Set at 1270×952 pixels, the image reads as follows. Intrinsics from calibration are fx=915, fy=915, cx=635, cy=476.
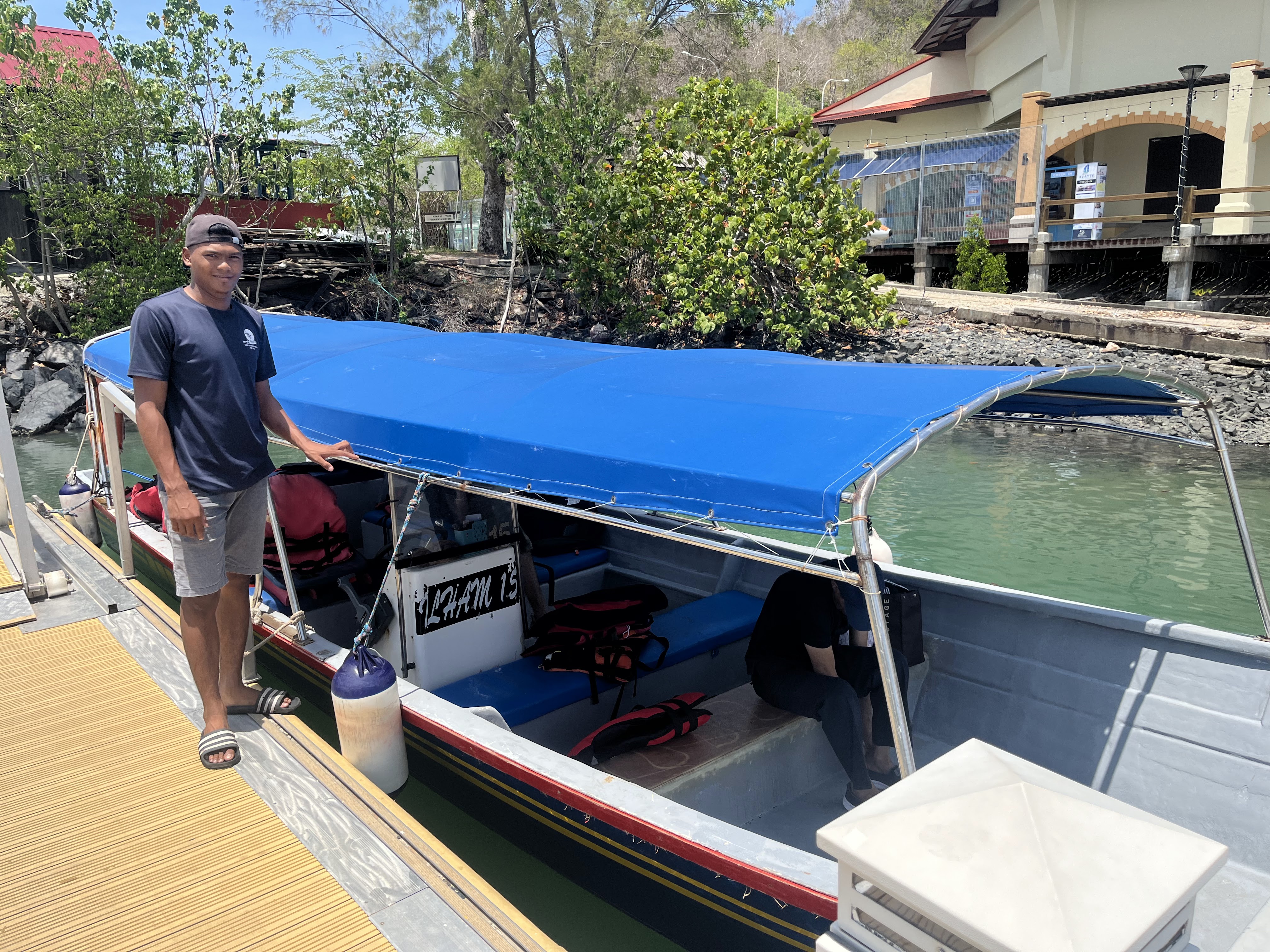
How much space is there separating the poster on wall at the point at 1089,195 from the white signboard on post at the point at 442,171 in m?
14.8

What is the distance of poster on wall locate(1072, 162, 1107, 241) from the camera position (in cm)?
2005

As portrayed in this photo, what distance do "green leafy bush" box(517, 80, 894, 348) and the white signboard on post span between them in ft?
15.0

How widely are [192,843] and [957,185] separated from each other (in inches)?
847

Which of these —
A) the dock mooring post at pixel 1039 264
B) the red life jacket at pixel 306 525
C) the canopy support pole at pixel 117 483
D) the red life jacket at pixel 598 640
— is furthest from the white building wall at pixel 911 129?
the red life jacket at pixel 598 640

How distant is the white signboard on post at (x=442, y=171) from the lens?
75.2 feet

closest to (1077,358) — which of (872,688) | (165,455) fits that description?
(872,688)

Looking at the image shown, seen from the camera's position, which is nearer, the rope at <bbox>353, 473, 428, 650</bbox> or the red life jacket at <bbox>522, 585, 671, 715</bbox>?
the rope at <bbox>353, 473, 428, 650</bbox>

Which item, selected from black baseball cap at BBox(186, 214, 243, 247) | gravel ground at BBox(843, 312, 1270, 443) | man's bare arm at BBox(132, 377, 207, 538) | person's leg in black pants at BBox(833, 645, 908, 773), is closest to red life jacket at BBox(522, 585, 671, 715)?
person's leg in black pants at BBox(833, 645, 908, 773)

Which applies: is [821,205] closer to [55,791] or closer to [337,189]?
[337,189]

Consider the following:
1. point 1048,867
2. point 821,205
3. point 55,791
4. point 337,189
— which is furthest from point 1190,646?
point 337,189

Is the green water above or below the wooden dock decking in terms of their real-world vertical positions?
below

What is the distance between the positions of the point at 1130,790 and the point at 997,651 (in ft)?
2.85

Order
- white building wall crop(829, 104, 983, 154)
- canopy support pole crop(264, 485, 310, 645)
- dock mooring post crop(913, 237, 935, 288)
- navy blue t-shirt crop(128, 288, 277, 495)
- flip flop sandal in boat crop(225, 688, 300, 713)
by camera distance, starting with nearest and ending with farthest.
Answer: navy blue t-shirt crop(128, 288, 277, 495) → flip flop sandal in boat crop(225, 688, 300, 713) → canopy support pole crop(264, 485, 310, 645) → dock mooring post crop(913, 237, 935, 288) → white building wall crop(829, 104, 983, 154)

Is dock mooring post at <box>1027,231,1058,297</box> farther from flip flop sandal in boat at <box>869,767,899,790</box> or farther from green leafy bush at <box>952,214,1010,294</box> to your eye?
flip flop sandal in boat at <box>869,767,899,790</box>
